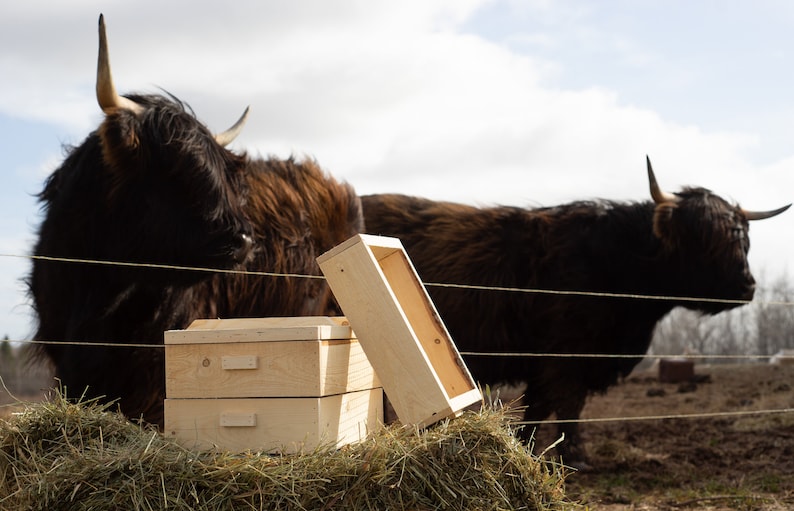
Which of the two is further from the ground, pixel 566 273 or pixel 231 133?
pixel 231 133

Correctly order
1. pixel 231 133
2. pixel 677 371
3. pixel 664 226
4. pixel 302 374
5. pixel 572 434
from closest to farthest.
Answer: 1. pixel 302 374
2. pixel 231 133
3. pixel 572 434
4. pixel 664 226
5. pixel 677 371

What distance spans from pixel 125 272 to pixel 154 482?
2038 mm

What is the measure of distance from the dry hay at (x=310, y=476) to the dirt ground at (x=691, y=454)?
892mm

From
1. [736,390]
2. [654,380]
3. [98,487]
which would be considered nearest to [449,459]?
[98,487]

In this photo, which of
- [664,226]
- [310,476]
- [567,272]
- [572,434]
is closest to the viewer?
[310,476]

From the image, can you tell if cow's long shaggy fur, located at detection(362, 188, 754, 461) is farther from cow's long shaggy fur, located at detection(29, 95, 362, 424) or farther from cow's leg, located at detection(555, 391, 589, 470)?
cow's long shaggy fur, located at detection(29, 95, 362, 424)

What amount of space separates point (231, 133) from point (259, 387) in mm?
2997

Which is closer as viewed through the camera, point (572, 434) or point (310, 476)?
point (310, 476)

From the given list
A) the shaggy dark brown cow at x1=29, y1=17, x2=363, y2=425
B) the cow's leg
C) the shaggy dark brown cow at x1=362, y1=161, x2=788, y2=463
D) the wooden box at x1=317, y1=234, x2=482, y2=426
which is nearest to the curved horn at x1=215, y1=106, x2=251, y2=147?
the shaggy dark brown cow at x1=29, y1=17, x2=363, y2=425

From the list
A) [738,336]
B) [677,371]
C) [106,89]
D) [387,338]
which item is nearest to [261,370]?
[387,338]

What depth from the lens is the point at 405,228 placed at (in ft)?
23.2

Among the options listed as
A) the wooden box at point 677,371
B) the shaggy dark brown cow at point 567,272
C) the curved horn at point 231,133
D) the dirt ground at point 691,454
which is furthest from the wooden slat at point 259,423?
the wooden box at point 677,371

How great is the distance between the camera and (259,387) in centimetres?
265

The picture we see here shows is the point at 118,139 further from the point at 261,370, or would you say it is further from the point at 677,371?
the point at 677,371
